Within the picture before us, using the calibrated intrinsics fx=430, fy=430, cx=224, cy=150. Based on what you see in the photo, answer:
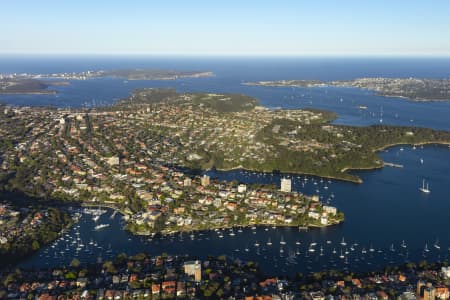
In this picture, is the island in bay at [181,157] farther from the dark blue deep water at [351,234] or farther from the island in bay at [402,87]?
the island in bay at [402,87]

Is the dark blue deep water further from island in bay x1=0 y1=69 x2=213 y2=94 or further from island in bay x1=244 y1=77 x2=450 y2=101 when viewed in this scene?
island in bay x1=0 y1=69 x2=213 y2=94

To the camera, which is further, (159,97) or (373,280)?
(159,97)

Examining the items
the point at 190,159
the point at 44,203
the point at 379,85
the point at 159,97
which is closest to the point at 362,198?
the point at 190,159

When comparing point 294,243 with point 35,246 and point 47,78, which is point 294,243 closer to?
point 35,246

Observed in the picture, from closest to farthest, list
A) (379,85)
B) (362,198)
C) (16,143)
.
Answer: (362,198)
(16,143)
(379,85)

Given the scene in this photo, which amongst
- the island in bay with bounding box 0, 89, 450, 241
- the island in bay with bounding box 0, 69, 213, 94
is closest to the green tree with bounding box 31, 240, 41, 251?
the island in bay with bounding box 0, 89, 450, 241

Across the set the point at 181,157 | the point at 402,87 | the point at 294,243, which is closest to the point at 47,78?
the point at 402,87

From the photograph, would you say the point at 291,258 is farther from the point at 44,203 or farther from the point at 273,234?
the point at 44,203

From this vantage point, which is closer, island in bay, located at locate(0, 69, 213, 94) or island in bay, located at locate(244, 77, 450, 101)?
island in bay, located at locate(244, 77, 450, 101)
